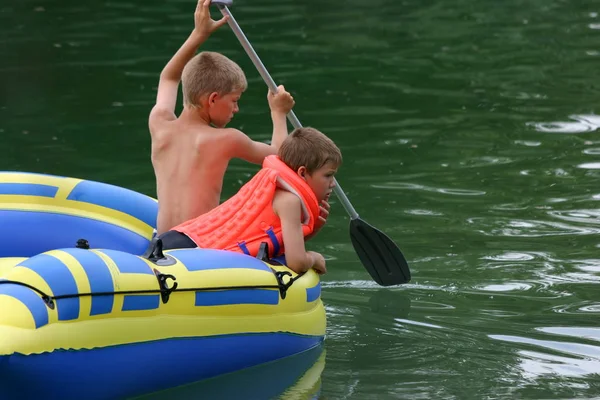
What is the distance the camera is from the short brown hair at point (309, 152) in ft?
15.1

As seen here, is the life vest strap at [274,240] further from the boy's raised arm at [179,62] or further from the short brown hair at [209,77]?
the boy's raised arm at [179,62]

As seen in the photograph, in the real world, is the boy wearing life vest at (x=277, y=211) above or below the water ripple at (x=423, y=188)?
above

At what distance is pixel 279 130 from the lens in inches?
194

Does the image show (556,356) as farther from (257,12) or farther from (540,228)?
(257,12)

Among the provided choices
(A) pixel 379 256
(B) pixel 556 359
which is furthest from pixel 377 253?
(B) pixel 556 359

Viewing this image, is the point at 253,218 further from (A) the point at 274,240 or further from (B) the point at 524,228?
(B) the point at 524,228

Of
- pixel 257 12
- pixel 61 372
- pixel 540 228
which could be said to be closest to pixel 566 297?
pixel 540 228

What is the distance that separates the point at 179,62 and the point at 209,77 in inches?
18.4

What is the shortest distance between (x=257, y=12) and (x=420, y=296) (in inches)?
362

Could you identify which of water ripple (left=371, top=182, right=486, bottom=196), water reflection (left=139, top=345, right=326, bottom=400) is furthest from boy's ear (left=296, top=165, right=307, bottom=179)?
water ripple (left=371, top=182, right=486, bottom=196)

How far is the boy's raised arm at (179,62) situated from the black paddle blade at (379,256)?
107 centimetres

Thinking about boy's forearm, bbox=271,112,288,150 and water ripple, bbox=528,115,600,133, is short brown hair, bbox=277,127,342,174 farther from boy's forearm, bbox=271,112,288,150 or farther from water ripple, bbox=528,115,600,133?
water ripple, bbox=528,115,600,133

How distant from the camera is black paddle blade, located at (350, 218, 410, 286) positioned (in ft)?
17.9

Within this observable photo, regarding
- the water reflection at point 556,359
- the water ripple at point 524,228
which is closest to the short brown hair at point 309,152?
the water reflection at point 556,359
